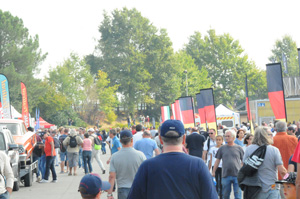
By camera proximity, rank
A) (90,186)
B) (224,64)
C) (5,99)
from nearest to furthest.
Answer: (90,186) < (5,99) < (224,64)

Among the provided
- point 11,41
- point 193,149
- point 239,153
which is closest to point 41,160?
point 193,149

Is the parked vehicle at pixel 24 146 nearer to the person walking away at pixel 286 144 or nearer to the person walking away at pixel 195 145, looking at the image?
the person walking away at pixel 195 145

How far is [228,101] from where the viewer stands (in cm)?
10288

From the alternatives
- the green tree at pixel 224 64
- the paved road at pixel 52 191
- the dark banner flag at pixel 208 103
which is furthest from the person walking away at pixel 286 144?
the green tree at pixel 224 64

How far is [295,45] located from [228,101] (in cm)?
2888

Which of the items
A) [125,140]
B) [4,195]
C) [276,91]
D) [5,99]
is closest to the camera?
[4,195]

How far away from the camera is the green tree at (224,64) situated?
3910 inches

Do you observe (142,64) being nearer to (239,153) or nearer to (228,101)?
(228,101)

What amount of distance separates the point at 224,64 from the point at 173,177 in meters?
96.4

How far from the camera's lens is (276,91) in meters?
16.0

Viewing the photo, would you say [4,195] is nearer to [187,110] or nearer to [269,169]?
[269,169]

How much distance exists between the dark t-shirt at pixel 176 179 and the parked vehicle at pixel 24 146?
13910mm

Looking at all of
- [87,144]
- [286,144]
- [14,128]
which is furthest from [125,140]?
[87,144]

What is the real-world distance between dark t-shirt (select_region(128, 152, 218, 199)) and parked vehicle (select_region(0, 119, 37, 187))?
13.9 m
